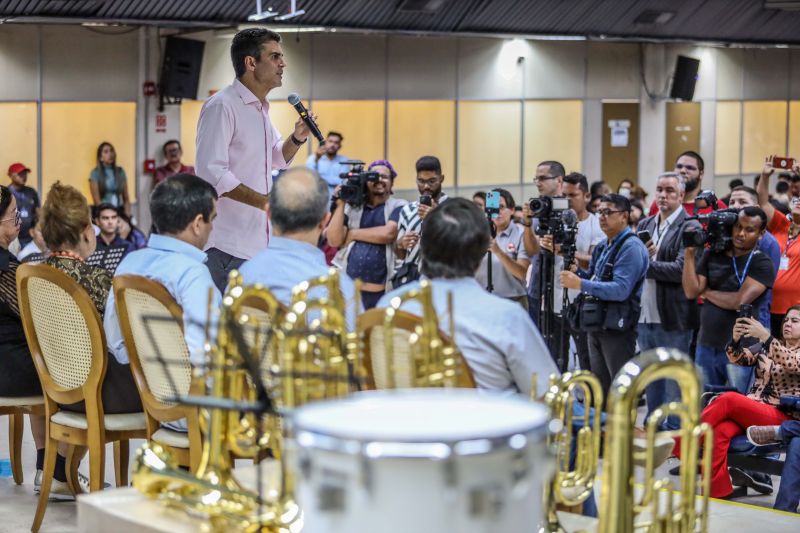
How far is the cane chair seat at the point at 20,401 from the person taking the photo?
4715mm

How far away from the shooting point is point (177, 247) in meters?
4.02

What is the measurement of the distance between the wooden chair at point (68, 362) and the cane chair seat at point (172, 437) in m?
0.22

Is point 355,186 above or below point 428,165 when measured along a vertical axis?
below

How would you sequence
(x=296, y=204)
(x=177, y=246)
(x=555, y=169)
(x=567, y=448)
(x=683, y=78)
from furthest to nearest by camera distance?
(x=683, y=78) < (x=555, y=169) < (x=177, y=246) < (x=296, y=204) < (x=567, y=448)

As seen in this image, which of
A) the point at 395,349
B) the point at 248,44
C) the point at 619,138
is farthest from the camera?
the point at 619,138

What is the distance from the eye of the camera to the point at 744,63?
19797mm

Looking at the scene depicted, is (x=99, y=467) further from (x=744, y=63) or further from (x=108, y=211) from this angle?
(x=744, y=63)

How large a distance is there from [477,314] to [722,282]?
3.34 meters

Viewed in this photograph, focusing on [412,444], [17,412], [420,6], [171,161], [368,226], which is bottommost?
[17,412]

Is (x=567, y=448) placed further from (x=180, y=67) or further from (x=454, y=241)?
(x=180, y=67)

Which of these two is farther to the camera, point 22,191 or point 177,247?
point 22,191

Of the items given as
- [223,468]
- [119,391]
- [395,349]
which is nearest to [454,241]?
[395,349]

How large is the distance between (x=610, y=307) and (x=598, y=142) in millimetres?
12121

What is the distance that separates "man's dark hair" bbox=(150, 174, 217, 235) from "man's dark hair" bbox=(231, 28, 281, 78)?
3.52 feet
